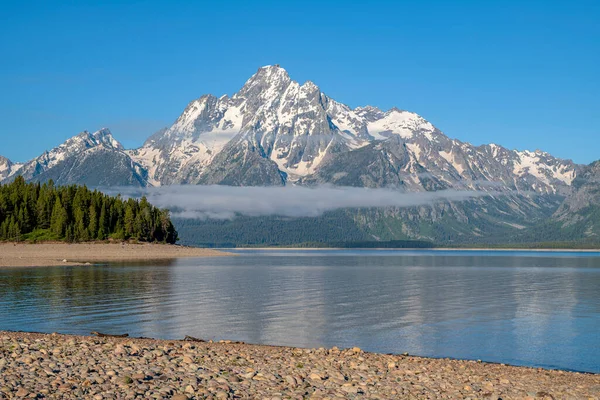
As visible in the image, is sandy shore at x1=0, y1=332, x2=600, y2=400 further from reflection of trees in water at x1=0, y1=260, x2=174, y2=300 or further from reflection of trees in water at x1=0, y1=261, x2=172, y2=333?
reflection of trees in water at x1=0, y1=260, x2=174, y2=300

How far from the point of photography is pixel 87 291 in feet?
285

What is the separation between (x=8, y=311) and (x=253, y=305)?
27221 mm

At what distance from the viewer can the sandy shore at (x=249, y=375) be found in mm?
27406

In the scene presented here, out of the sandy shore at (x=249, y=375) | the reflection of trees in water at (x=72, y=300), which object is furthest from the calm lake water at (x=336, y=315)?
the sandy shore at (x=249, y=375)

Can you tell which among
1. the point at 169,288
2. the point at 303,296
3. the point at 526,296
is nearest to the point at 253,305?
the point at 303,296

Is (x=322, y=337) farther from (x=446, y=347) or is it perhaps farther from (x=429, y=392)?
(x=429, y=392)

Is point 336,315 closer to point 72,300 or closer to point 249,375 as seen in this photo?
point 72,300

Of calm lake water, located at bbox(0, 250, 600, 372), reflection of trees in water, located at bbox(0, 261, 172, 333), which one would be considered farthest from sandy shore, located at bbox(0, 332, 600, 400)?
reflection of trees in water, located at bbox(0, 261, 172, 333)

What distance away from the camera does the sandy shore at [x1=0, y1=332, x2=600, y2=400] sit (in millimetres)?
27406

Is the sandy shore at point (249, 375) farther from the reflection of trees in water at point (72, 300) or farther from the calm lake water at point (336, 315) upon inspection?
the reflection of trees in water at point (72, 300)

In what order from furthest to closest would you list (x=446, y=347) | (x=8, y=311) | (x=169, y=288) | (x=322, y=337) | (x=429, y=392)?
(x=169, y=288) < (x=8, y=311) < (x=322, y=337) < (x=446, y=347) < (x=429, y=392)

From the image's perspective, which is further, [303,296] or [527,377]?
[303,296]

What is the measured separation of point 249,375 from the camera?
31.9 metres

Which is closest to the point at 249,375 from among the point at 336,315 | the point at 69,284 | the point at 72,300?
the point at 336,315
